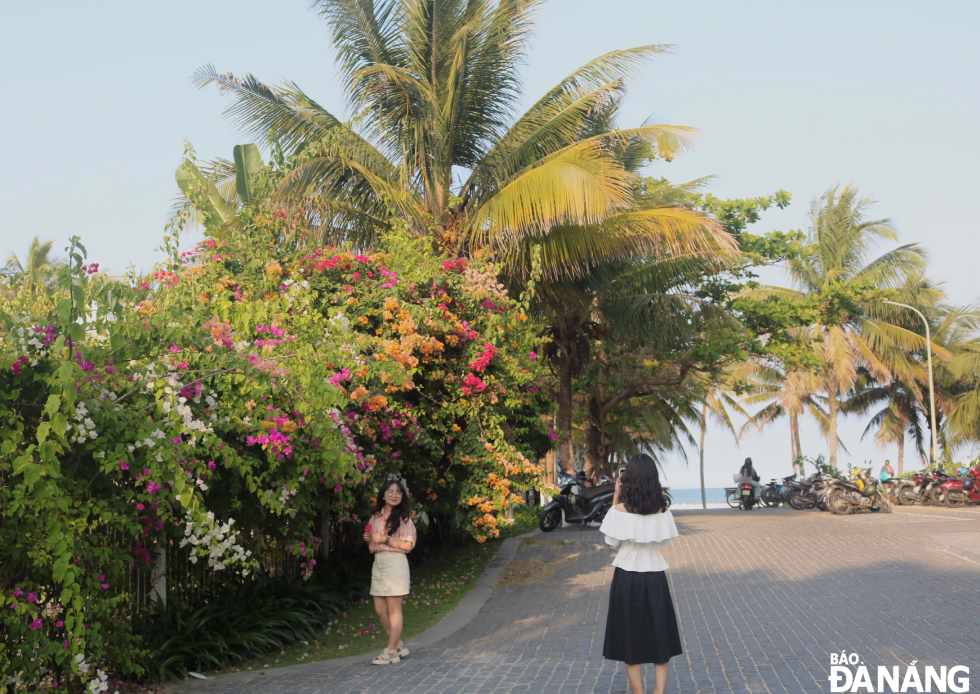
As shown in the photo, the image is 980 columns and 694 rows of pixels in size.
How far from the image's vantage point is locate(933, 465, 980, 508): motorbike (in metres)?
24.5

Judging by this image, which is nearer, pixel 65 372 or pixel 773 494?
pixel 65 372

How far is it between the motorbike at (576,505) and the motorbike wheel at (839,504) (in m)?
6.49

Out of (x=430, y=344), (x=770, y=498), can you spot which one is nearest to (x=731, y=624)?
(x=430, y=344)

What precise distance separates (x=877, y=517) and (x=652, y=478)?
1693 centimetres

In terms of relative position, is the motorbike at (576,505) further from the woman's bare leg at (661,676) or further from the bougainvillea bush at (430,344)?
the woman's bare leg at (661,676)

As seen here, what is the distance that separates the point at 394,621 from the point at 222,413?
8.10ft

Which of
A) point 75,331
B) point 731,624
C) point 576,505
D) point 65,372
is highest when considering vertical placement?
point 75,331

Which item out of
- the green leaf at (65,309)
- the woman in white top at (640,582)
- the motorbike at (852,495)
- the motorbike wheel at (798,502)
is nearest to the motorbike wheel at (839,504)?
the motorbike at (852,495)

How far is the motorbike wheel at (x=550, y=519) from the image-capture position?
1916cm

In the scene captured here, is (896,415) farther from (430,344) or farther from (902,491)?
(430,344)

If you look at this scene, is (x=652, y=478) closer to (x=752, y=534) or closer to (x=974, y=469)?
(x=752, y=534)

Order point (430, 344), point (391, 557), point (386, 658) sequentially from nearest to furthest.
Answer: point (386, 658)
point (391, 557)
point (430, 344)

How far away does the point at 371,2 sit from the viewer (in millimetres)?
14727

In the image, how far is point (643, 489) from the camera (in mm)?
6008
